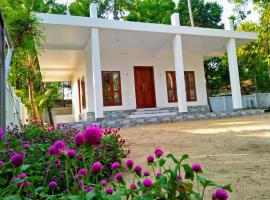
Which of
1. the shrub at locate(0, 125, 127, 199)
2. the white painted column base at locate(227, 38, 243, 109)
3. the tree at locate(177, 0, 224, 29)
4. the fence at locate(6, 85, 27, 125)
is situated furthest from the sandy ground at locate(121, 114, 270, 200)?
the tree at locate(177, 0, 224, 29)

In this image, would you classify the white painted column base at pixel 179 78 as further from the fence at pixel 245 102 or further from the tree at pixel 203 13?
the tree at pixel 203 13

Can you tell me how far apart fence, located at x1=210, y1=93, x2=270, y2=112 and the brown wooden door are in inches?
214

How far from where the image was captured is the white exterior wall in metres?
11.1

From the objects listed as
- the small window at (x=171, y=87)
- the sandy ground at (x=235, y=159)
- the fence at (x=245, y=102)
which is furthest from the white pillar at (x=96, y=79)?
the fence at (x=245, y=102)

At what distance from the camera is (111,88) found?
11070mm

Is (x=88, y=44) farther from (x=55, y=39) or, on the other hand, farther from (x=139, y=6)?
(x=139, y=6)

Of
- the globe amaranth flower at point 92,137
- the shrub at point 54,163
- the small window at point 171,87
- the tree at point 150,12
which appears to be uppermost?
the tree at point 150,12

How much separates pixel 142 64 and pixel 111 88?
80.3 inches

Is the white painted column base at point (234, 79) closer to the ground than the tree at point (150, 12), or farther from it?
closer to the ground

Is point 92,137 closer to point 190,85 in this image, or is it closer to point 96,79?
point 96,79

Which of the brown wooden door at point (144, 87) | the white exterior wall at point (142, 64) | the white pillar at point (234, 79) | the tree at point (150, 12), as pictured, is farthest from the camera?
the tree at point (150, 12)

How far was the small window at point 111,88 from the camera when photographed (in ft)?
35.9

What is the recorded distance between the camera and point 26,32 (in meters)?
6.52

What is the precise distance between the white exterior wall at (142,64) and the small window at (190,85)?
0.18 meters
